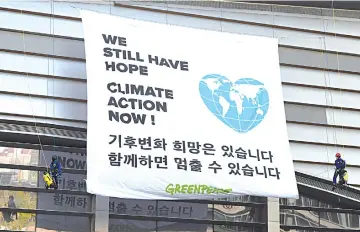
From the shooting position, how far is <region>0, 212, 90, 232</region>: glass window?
26500 millimetres

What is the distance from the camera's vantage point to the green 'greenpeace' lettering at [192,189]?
2600cm

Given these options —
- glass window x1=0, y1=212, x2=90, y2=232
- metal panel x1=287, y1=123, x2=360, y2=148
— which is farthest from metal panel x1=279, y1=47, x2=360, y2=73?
glass window x1=0, y1=212, x2=90, y2=232

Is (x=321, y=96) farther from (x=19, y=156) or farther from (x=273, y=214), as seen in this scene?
(x=19, y=156)

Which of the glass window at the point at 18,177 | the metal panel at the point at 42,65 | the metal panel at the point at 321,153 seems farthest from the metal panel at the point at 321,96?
the glass window at the point at 18,177

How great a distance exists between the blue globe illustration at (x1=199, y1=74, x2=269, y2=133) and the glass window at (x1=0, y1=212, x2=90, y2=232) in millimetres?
5256

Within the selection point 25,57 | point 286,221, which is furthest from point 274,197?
point 25,57

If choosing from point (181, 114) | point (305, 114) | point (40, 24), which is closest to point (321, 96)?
point (305, 114)

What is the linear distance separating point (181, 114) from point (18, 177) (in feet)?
17.2

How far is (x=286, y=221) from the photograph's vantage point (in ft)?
98.0

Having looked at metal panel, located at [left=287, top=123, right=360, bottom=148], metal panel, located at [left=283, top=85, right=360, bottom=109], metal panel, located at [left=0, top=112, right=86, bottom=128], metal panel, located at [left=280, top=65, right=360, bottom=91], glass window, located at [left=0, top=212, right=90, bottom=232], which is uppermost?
metal panel, located at [left=280, top=65, right=360, bottom=91]

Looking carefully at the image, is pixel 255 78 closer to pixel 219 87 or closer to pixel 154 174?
pixel 219 87

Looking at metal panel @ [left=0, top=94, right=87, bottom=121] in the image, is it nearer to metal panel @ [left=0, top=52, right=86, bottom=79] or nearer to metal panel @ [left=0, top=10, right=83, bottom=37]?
metal panel @ [left=0, top=52, right=86, bottom=79]

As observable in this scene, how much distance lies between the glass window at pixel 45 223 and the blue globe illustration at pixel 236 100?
5256 mm

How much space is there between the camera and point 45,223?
2686cm
